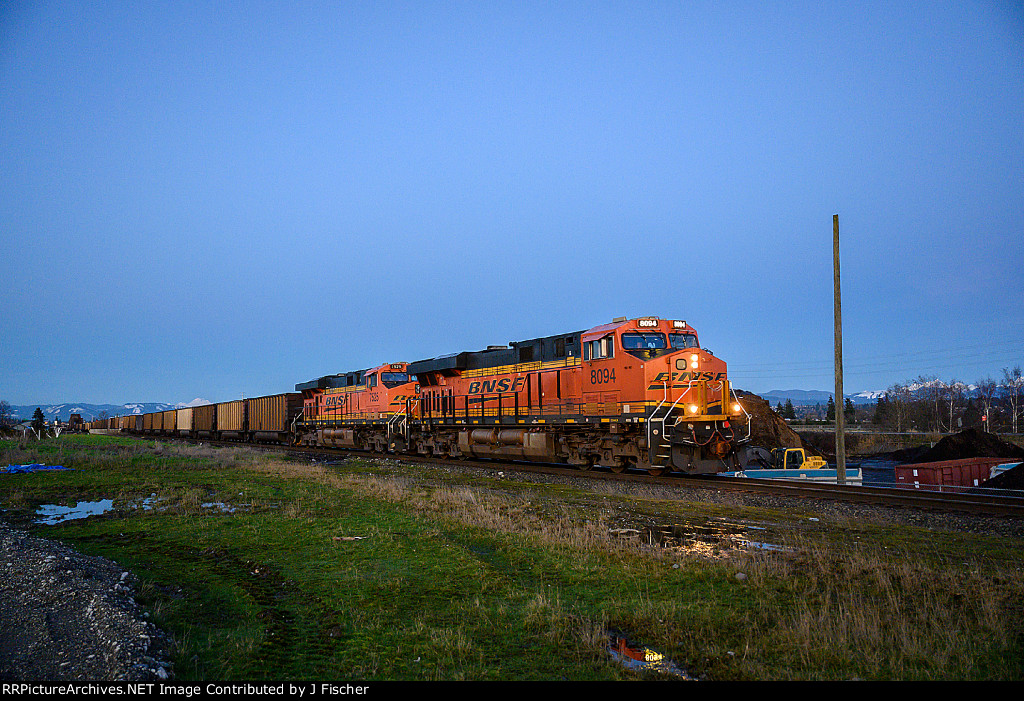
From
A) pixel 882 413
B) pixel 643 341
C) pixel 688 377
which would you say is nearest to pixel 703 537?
pixel 688 377

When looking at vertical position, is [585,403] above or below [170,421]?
above

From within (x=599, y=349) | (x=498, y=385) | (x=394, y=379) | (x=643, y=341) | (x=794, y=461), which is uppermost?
(x=643, y=341)

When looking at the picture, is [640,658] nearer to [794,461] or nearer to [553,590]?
[553,590]

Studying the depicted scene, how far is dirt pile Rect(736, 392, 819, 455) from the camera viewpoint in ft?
109

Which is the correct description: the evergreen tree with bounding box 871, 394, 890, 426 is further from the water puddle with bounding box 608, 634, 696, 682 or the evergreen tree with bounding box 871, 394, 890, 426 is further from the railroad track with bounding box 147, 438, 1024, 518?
the water puddle with bounding box 608, 634, 696, 682

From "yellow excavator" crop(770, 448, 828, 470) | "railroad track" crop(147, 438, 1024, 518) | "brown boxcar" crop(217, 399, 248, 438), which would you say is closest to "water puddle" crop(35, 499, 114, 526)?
"railroad track" crop(147, 438, 1024, 518)

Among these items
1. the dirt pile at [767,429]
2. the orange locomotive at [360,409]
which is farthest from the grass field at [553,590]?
the dirt pile at [767,429]

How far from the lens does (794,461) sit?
2342cm

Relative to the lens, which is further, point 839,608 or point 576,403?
point 576,403

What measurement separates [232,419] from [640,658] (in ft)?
188

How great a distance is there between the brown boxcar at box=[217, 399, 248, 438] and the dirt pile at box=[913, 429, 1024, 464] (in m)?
48.2
